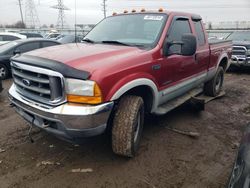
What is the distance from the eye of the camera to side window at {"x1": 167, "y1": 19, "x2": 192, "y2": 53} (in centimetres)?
400

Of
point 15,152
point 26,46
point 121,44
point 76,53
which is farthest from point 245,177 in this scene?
point 26,46

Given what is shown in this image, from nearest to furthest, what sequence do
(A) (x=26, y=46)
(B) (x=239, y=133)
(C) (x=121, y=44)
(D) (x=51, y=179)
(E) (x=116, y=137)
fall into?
1. (D) (x=51, y=179)
2. (E) (x=116, y=137)
3. (C) (x=121, y=44)
4. (B) (x=239, y=133)
5. (A) (x=26, y=46)

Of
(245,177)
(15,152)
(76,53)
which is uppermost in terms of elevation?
(76,53)

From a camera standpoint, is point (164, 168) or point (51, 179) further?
point (164, 168)

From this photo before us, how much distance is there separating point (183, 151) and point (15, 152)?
2362 millimetres

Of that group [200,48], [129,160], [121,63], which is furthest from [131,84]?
[200,48]

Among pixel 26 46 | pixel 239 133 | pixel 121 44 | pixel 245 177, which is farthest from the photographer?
pixel 26 46

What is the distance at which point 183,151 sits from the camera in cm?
372

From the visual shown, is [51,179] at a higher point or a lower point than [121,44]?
lower

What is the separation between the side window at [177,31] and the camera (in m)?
4.00

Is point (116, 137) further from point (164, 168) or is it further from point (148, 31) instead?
point (148, 31)

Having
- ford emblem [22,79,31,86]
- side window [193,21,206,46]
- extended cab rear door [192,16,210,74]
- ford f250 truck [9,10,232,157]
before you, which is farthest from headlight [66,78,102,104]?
side window [193,21,206,46]

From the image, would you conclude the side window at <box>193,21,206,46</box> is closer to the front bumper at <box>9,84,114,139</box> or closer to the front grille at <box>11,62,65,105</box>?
the front bumper at <box>9,84,114,139</box>

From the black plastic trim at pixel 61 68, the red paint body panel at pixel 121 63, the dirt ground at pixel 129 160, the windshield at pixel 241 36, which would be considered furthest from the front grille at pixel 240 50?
the black plastic trim at pixel 61 68
